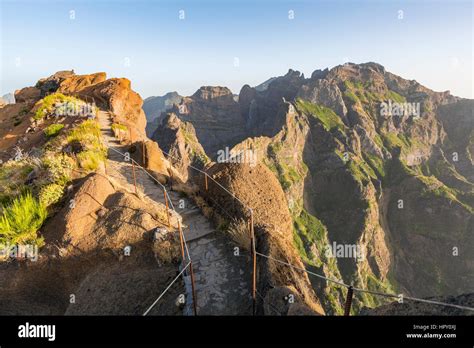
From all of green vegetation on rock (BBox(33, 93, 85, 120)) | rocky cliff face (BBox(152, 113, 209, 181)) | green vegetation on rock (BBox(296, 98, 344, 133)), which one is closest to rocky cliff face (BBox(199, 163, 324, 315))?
green vegetation on rock (BBox(33, 93, 85, 120))

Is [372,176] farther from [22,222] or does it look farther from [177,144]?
[22,222]

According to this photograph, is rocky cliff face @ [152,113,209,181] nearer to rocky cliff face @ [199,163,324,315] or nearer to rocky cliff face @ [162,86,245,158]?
rocky cliff face @ [162,86,245,158]

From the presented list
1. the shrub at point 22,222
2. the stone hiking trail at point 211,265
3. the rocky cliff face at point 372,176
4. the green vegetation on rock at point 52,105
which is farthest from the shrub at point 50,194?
the rocky cliff face at point 372,176

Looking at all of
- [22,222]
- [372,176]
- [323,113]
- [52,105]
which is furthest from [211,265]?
[323,113]

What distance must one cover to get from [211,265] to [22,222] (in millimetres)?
5823

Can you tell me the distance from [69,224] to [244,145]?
94.5 metres

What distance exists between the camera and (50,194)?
380 inches

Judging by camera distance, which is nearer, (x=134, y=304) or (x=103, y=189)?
(x=134, y=304)

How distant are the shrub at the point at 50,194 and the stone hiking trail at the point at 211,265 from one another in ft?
9.81

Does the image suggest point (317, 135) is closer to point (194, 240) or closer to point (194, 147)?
point (194, 147)

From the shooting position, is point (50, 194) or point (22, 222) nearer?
point (22, 222)

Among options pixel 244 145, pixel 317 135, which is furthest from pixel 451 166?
pixel 244 145

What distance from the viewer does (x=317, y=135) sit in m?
141

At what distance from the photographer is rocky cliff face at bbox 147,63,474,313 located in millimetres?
102812
